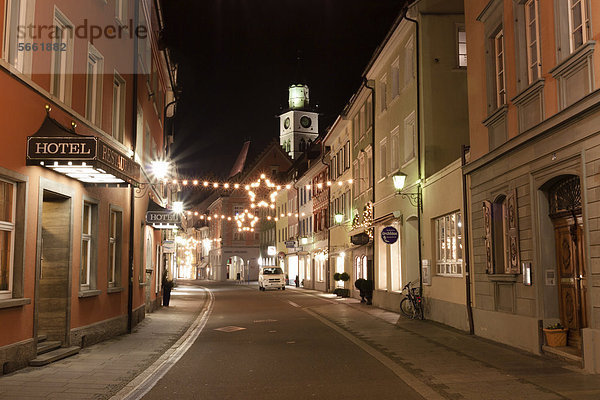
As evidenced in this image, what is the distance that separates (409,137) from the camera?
2323cm

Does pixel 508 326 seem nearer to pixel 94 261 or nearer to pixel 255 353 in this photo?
pixel 255 353

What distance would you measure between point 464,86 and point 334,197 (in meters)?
20.2

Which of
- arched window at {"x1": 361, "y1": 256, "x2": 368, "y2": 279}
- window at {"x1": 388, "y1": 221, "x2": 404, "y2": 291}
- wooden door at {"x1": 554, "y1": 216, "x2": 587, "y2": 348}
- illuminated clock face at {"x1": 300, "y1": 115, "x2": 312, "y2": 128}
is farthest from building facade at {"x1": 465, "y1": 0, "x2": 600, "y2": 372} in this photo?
illuminated clock face at {"x1": 300, "y1": 115, "x2": 312, "y2": 128}

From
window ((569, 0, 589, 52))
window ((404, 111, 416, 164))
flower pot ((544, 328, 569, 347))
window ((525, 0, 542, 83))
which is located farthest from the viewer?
window ((404, 111, 416, 164))

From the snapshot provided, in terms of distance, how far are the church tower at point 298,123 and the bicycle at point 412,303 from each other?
70.0m

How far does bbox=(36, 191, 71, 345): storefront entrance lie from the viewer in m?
12.5

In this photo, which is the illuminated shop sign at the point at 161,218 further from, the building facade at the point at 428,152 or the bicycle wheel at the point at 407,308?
the bicycle wheel at the point at 407,308

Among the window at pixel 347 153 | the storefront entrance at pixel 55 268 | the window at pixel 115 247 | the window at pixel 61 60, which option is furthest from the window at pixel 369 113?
the storefront entrance at pixel 55 268

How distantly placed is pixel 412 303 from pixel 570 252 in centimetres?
1015

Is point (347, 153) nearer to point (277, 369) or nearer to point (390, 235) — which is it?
point (390, 235)

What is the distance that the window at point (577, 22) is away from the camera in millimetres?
10198

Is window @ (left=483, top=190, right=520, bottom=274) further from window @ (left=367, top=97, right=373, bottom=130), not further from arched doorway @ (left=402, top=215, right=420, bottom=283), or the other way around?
window @ (left=367, top=97, right=373, bottom=130)

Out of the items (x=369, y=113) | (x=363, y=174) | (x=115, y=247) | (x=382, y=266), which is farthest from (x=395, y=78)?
(x=115, y=247)

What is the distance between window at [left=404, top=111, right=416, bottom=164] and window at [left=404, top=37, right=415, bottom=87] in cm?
132
